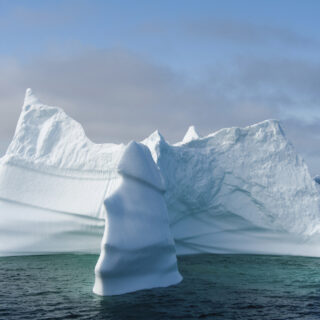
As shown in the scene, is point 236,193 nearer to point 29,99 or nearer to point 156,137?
point 156,137

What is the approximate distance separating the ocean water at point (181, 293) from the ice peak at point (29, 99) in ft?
22.1

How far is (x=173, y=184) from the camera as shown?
18.1 metres

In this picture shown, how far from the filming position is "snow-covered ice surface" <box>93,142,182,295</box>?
35.2 ft

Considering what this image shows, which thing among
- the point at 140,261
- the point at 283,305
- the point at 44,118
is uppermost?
the point at 44,118

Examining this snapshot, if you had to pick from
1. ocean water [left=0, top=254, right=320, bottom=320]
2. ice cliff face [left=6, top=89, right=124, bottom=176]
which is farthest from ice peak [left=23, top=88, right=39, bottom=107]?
ocean water [left=0, top=254, right=320, bottom=320]

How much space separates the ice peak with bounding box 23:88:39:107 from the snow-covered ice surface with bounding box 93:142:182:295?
8.70 meters

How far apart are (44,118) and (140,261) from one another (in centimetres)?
988

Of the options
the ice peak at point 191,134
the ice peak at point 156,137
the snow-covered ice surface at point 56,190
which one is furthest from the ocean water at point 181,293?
the ice peak at point 191,134

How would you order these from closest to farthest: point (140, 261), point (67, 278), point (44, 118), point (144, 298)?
1. point (144, 298)
2. point (140, 261)
3. point (67, 278)
4. point (44, 118)

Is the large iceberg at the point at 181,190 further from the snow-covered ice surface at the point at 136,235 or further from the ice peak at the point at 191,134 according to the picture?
the snow-covered ice surface at the point at 136,235

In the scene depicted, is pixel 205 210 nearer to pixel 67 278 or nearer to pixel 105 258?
pixel 67 278

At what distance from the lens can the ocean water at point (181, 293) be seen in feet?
31.4

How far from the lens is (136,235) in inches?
442

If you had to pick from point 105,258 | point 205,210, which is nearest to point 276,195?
point 205,210
